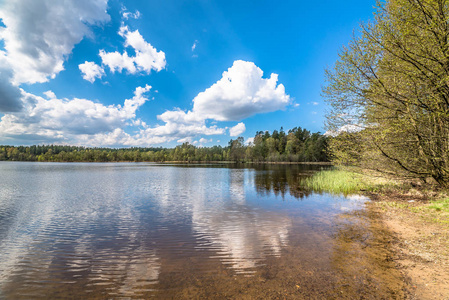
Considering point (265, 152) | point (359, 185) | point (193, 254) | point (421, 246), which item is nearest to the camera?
point (421, 246)

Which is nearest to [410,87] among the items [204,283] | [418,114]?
[418,114]

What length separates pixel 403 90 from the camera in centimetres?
1232

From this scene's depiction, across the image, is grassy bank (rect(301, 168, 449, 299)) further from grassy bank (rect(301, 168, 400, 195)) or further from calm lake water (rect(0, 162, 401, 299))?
grassy bank (rect(301, 168, 400, 195))

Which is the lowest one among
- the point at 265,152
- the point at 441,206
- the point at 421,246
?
the point at 421,246

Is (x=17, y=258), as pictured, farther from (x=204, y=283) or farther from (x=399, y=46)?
(x=399, y=46)

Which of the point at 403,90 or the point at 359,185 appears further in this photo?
the point at 359,185

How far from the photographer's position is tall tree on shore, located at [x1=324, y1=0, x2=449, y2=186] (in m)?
10.6

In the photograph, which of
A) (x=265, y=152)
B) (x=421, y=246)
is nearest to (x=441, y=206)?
(x=421, y=246)

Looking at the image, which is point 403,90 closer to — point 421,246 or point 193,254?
point 421,246

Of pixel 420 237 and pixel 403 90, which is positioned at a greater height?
pixel 403 90

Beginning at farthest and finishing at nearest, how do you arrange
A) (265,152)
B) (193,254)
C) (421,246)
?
(265,152), (193,254), (421,246)

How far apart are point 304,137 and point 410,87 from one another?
14532cm

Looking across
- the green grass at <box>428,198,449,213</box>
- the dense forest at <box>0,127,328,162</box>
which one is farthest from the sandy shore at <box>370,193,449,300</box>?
the dense forest at <box>0,127,328,162</box>

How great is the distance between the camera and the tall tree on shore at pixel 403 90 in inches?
419
